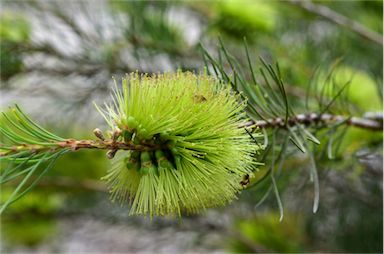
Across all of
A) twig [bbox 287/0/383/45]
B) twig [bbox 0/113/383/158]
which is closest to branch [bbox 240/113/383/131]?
twig [bbox 0/113/383/158]

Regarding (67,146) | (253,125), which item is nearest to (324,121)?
(253,125)

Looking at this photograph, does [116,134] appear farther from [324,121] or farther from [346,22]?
[346,22]

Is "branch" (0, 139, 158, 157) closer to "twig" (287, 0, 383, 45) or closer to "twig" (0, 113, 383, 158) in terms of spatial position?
"twig" (0, 113, 383, 158)

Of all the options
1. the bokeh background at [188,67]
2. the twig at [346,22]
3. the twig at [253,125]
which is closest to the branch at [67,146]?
the twig at [253,125]

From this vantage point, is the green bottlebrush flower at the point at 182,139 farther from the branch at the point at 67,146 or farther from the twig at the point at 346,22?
the twig at the point at 346,22

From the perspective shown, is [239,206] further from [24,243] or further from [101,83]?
[24,243]

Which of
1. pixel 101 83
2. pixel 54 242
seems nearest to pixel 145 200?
pixel 101 83

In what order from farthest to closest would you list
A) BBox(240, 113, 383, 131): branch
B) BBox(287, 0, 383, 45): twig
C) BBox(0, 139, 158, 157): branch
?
BBox(287, 0, 383, 45): twig, BBox(240, 113, 383, 131): branch, BBox(0, 139, 158, 157): branch
